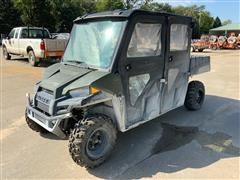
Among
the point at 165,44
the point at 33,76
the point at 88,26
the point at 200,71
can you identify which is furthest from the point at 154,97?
the point at 33,76

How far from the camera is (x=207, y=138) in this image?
5172 mm

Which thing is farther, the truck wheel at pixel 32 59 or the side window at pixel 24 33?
the side window at pixel 24 33

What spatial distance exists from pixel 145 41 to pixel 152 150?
1.74 metres

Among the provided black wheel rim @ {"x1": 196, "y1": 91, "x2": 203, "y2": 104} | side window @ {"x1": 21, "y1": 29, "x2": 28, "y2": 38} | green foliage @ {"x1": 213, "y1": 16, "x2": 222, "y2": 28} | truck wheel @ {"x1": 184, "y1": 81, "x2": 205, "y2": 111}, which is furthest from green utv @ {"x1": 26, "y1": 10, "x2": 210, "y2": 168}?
green foliage @ {"x1": 213, "y1": 16, "x2": 222, "y2": 28}

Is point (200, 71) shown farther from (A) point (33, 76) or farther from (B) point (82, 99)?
(A) point (33, 76)

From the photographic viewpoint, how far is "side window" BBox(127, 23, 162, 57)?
4.43 m

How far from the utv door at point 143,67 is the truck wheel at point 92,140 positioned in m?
0.39

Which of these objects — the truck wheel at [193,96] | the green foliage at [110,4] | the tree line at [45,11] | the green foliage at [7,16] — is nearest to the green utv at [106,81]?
the truck wheel at [193,96]

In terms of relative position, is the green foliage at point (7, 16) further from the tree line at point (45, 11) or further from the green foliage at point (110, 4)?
the green foliage at point (110, 4)

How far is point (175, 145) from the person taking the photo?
16.0 feet

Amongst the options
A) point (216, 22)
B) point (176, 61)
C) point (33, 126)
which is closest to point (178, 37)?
point (176, 61)

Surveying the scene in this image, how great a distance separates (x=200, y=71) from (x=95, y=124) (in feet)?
11.0

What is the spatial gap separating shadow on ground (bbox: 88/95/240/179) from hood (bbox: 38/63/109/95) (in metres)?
1.22

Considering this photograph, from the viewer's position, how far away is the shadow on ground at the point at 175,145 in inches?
164
